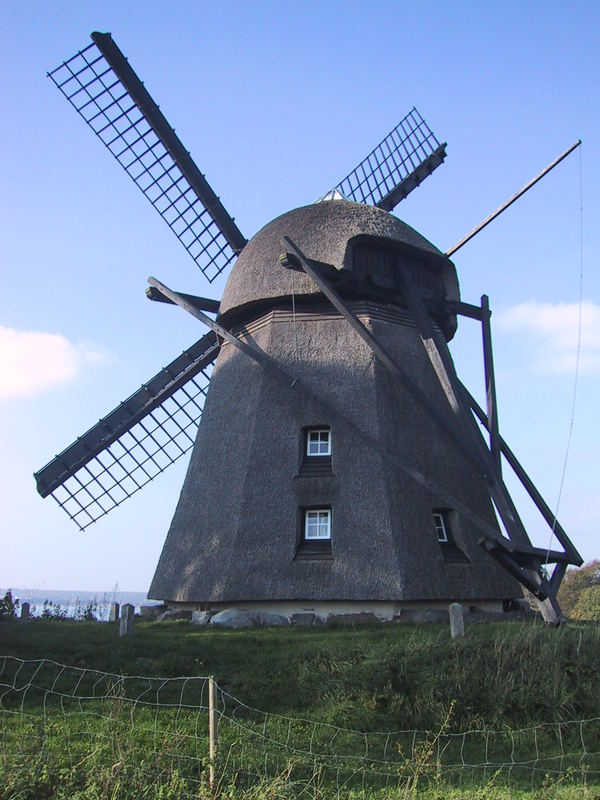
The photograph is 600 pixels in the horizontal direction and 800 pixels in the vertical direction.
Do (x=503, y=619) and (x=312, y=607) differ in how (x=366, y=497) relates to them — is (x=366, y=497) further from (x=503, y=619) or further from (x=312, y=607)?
(x=503, y=619)

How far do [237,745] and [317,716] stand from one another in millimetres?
1604

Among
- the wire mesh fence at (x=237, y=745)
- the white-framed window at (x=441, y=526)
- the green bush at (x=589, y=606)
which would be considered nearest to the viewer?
the wire mesh fence at (x=237, y=745)

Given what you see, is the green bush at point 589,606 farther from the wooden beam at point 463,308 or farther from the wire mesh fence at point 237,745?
the wire mesh fence at point 237,745

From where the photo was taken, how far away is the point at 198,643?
437 inches

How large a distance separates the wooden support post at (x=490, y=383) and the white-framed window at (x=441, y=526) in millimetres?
1617

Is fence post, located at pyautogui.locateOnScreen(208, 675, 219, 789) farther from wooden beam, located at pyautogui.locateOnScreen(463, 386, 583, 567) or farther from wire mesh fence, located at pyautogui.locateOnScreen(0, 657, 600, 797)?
wooden beam, located at pyautogui.locateOnScreen(463, 386, 583, 567)

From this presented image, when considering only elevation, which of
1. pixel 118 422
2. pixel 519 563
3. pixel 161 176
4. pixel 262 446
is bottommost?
pixel 519 563

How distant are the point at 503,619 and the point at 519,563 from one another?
3.79 ft

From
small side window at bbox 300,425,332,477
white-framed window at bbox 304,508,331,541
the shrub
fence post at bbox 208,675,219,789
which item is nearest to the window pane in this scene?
white-framed window at bbox 304,508,331,541

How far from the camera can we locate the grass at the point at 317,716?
19.5 ft

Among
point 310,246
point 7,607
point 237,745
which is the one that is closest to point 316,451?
point 310,246

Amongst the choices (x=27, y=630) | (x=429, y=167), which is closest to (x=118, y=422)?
(x=27, y=630)

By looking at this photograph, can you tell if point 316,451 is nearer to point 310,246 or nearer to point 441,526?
point 441,526

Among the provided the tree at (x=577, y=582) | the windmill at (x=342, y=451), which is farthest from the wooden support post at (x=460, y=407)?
the tree at (x=577, y=582)
